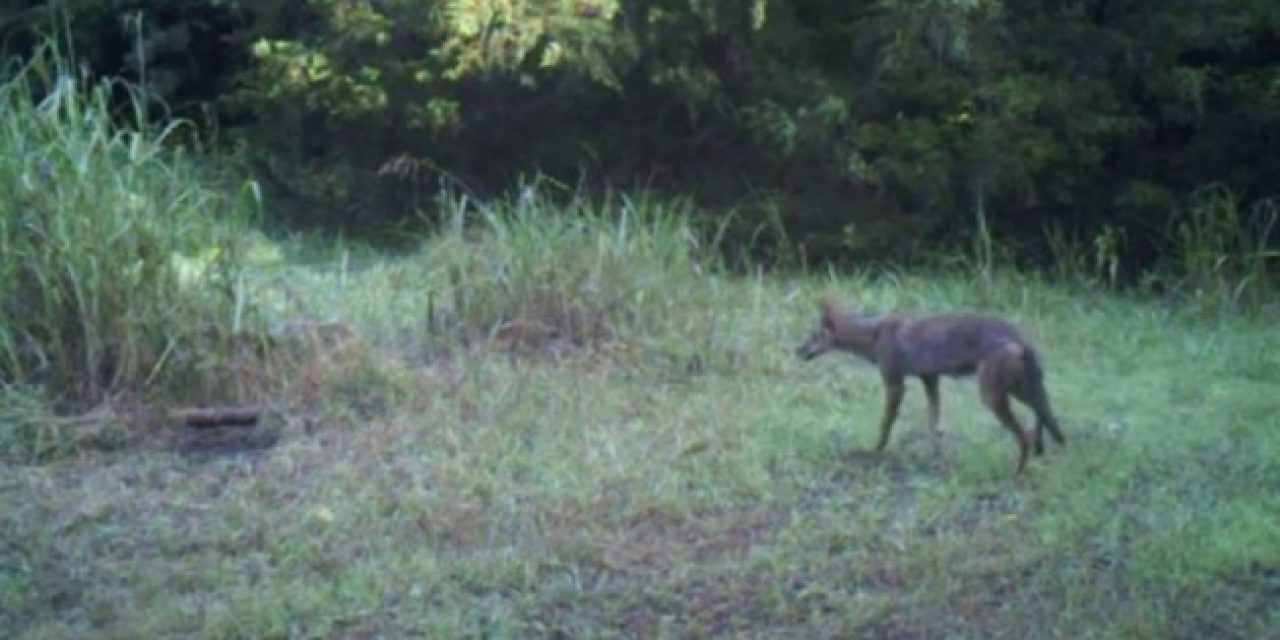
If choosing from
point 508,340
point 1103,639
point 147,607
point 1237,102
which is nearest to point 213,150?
point 508,340

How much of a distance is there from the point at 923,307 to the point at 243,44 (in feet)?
21.5

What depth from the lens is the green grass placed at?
7043mm

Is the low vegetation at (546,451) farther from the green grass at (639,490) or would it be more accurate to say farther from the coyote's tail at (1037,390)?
the coyote's tail at (1037,390)

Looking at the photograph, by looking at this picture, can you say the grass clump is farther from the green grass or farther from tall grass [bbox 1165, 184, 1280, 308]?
tall grass [bbox 1165, 184, 1280, 308]

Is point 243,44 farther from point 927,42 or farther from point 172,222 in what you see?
point 172,222

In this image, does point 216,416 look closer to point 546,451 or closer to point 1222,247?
point 546,451

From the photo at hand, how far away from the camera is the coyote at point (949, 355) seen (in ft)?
27.3

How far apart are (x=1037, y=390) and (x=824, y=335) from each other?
1.15 meters

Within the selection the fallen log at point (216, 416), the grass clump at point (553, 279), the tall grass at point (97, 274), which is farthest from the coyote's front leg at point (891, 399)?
the tall grass at point (97, 274)

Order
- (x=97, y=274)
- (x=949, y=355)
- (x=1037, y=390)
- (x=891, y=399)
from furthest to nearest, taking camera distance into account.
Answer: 1. (x=97, y=274)
2. (x=891, y=399)
3. (x=949, y=355)
4. (x=1037, y=390)

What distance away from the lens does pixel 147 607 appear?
7.11 meters

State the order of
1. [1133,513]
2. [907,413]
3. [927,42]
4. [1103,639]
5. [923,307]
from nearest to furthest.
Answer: [1103,639]
[1133,513]
[907,413]
[923,307]
[927,42]

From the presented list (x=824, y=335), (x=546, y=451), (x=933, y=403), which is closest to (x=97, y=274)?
(x=546, y=451)

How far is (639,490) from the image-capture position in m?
8.30
